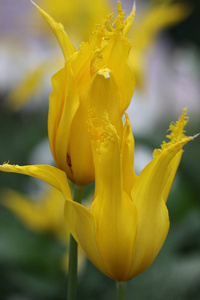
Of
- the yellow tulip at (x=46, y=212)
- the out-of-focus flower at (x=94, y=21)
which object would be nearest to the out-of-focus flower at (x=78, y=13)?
the out-of-focus flower at (x=94, y=21)

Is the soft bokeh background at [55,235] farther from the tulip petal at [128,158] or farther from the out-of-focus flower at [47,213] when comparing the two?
the tulip petal at [128,158]

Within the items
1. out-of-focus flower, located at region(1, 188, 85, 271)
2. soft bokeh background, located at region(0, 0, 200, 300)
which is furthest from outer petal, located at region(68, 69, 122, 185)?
out-of-focus flower, located at region(1, 188, 85, 271)

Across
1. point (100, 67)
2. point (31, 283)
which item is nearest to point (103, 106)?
point (100, 67)

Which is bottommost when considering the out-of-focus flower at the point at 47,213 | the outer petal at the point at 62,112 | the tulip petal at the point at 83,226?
the out-of-focus flower at the point at 47,213

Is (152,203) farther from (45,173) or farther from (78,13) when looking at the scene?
(78,13)

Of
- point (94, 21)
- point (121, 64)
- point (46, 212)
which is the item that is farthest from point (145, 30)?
point (121, 64)

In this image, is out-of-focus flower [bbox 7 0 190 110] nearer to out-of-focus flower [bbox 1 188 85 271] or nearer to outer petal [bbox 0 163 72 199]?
out-of-focus flower [bbox 1 188 85 271]
